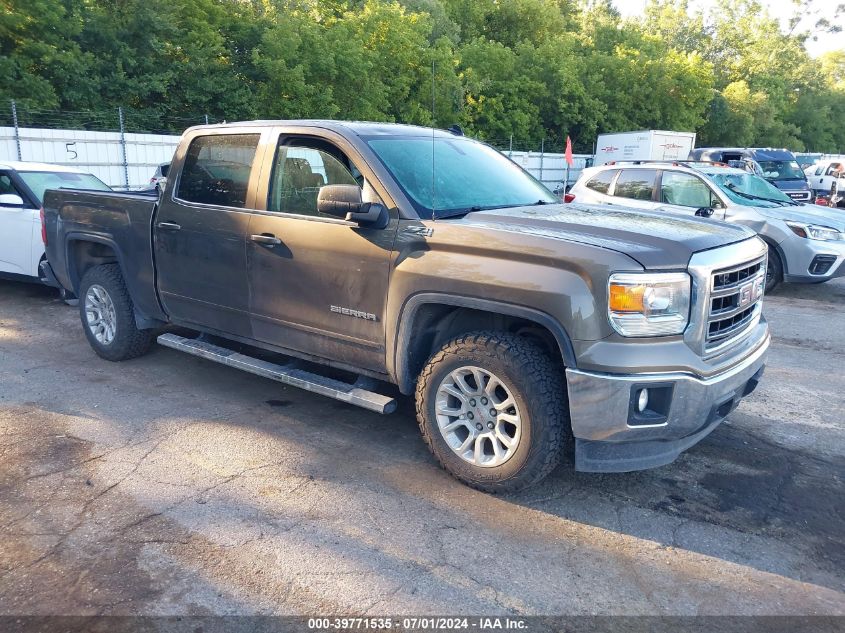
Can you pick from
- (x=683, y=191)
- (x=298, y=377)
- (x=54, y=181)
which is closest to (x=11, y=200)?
(x=54, y=181)

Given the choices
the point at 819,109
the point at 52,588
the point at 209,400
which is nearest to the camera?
the point at 52,588

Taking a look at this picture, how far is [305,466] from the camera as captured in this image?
4.14 metres

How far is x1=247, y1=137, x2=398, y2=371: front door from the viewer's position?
159 inches

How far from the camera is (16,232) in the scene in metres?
8.16

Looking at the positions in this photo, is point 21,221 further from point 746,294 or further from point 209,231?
point 746,294

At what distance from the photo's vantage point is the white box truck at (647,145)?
1015 inches

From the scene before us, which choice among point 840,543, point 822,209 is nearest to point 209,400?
point 840,543

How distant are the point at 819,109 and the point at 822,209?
5228 centimetres

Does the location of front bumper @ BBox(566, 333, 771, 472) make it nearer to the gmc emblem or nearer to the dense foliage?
the gmc emblem

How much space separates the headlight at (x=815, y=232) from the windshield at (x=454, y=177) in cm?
583

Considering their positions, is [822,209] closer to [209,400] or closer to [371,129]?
[371,129]

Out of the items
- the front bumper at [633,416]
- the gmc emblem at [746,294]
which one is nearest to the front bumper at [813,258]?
the gmc emblem at [746,294]

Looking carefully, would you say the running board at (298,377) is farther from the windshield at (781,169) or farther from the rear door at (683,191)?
the windshield at (781,169)

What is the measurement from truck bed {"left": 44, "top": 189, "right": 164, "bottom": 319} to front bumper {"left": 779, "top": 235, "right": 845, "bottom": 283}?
26.2 ft
